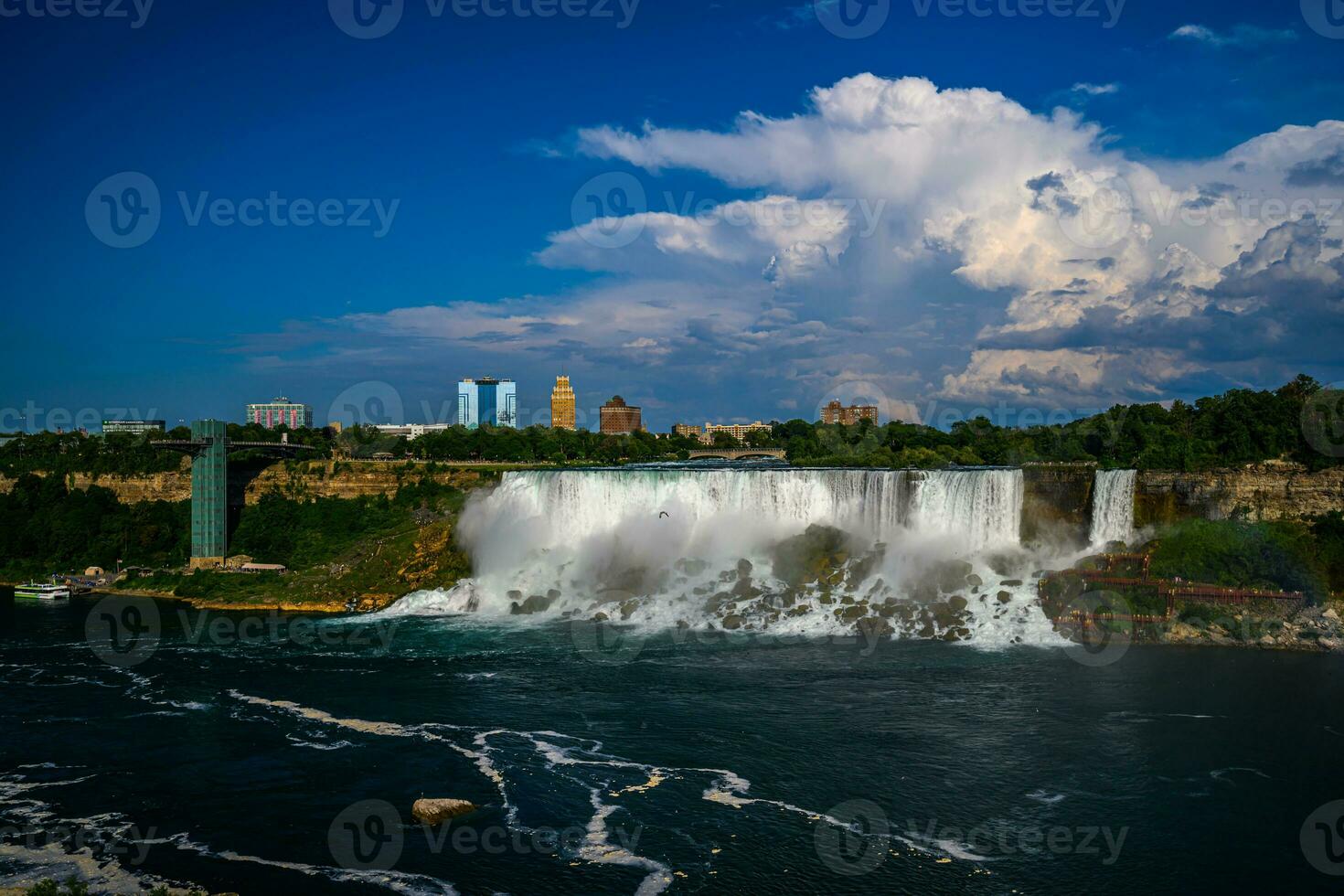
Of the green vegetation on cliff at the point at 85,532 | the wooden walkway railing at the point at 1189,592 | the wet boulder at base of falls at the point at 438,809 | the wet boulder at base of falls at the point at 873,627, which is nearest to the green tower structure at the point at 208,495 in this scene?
the green vegetation on cliff at the point at 85,532

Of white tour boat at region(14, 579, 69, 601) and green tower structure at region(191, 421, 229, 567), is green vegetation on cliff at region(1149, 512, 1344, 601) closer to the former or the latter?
green tower structure at region(191, 421, 229, 567)

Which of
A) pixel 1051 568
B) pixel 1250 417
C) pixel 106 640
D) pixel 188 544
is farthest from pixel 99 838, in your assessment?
pixel 1250 417

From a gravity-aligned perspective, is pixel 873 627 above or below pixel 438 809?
above

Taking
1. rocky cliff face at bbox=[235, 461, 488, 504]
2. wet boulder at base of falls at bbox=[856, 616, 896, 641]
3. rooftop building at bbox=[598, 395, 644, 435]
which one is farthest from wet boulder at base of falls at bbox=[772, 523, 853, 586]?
rooftop building at bbox=[598, 395, 644, 435]

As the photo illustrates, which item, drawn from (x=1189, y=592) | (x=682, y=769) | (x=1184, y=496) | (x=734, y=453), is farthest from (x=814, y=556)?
(x=734, y=453)

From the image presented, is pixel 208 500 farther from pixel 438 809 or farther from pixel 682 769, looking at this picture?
pixel 682 769
